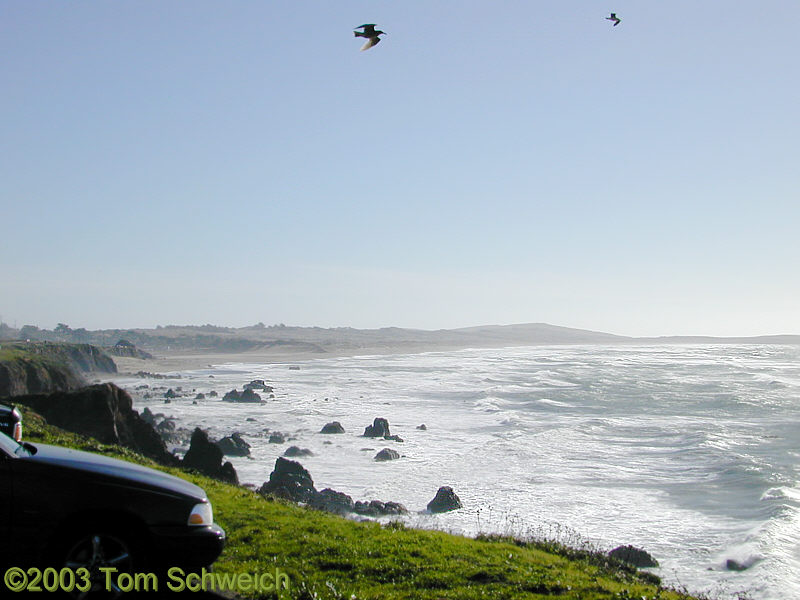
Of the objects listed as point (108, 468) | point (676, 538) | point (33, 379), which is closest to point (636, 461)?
point (676, 538)

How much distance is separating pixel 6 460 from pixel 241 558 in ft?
12.4

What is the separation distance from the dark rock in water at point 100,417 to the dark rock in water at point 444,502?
8723 millimetres

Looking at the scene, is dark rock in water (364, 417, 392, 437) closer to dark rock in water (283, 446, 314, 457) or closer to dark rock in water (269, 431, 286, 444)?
dark rock in water (269, 431, 286, 444)

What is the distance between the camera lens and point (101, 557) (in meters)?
5.53

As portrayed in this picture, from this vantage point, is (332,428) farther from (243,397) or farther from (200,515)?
(200,515)

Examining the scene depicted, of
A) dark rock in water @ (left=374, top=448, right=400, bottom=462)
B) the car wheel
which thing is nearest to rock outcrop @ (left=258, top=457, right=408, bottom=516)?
dark rock in water @ (left=374, top=448, right=400, bottom=462)

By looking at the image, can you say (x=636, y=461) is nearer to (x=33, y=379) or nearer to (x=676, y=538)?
(x=676, y=538)

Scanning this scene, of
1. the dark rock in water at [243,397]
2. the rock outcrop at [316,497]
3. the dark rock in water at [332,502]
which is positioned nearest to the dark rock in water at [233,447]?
the rock outcrop at [316,497]

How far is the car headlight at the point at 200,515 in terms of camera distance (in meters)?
5.95

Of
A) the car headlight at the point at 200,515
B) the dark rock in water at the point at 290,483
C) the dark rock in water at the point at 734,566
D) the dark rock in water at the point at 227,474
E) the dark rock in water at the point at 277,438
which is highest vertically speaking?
the car headlight at the point at 200,515

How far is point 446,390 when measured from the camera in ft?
209

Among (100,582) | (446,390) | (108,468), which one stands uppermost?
(108,468)

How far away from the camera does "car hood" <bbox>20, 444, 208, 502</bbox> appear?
5812 mm

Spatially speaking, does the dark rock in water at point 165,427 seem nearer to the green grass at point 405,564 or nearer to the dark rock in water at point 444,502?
the dark rock in water at point 444,502
